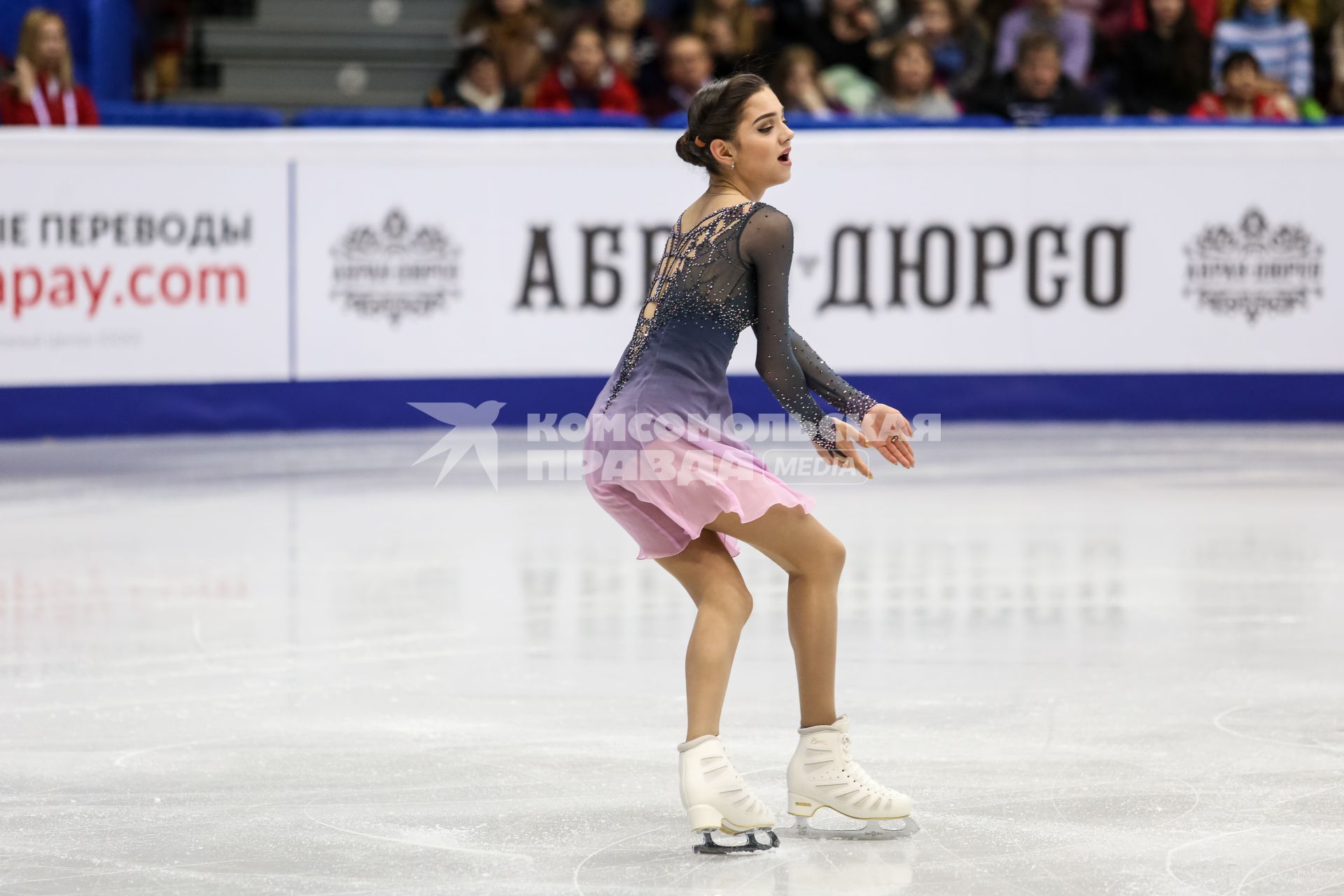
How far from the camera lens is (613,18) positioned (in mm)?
10891

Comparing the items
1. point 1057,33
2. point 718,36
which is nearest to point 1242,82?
point 1057,33

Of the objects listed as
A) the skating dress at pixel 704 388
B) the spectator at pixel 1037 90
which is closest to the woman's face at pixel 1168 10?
the spectator at pixel 1037 90

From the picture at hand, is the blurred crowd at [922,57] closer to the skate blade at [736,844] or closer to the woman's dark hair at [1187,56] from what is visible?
the woman's dark hair at [1187,56]

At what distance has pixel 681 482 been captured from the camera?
11.0ft

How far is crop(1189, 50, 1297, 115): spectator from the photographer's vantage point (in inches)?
409

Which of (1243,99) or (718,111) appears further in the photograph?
(1243,99)

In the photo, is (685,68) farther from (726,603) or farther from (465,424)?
(726,603)

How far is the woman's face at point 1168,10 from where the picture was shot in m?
11.1

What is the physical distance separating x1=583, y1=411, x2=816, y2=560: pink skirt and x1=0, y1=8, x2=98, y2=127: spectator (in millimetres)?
6742

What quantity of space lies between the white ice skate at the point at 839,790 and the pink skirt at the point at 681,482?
0.45m

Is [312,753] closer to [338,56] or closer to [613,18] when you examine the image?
[613,18]

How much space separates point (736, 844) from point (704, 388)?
2.71 ft

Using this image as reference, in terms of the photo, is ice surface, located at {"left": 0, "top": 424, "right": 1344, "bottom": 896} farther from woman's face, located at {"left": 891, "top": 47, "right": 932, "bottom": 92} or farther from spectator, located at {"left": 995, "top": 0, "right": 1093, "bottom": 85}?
spectator, located at {"left": 995, "top": 0, "right": 1093, "bottom": 85}

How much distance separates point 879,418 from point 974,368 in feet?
21.4
